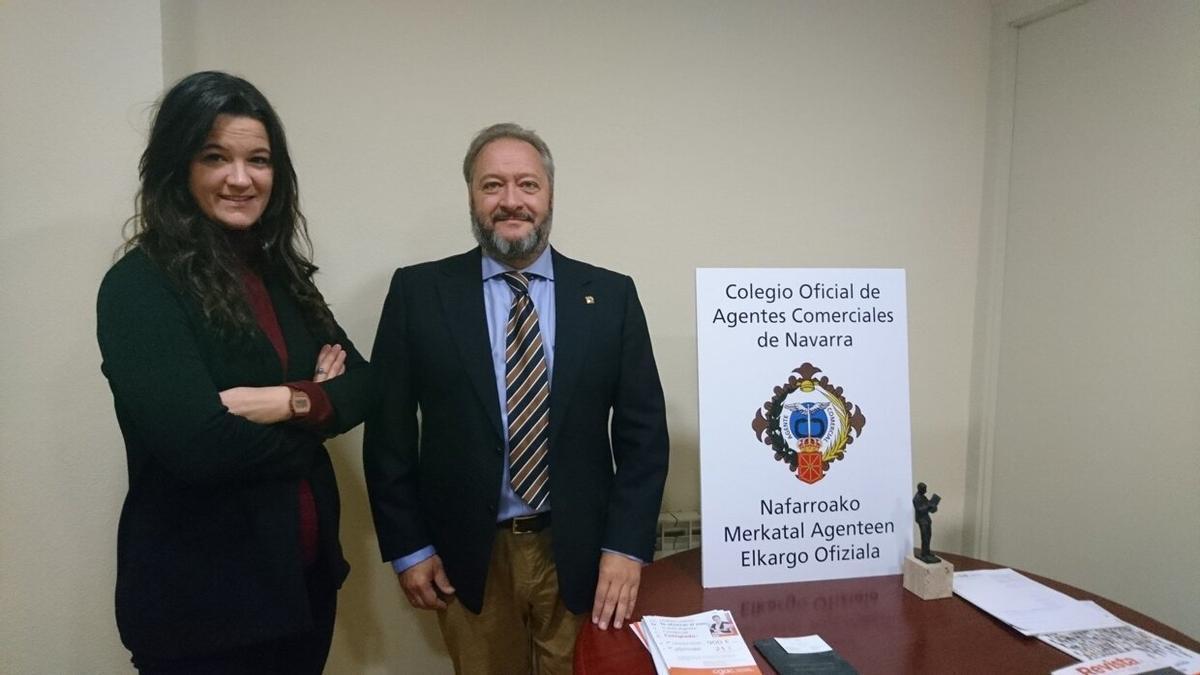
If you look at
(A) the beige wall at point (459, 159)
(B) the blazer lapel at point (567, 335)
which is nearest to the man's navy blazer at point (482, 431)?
(B) the blazer lapel at point (567, 335)

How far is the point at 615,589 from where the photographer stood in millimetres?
1401

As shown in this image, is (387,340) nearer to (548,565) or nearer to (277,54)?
(548,565)

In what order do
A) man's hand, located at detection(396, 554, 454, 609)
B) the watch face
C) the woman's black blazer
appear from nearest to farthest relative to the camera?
the woman's black blazer → the watch face → man's hand, located at detection(396, 554, 454, 609)

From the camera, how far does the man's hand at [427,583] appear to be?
59.8 inches

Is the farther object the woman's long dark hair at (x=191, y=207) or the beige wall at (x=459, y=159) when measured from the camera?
the beige wall at (x=459, y=159)

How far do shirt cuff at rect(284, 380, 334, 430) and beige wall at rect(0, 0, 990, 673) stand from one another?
77cm

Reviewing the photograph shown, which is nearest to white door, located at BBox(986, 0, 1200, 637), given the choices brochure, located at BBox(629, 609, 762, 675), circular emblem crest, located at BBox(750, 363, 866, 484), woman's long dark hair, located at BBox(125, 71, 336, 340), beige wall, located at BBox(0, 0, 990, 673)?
beige wall, located at BBox(0, 0, 990, 673)

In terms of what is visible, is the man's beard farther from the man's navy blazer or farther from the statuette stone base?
the statuette stone base

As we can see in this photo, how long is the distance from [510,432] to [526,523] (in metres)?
0.22

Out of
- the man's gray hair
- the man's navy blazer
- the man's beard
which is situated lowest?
the man's navy blazer

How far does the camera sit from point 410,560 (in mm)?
1523

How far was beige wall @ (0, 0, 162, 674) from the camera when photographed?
5.21ft

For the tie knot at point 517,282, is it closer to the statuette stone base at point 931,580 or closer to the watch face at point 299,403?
the watch face at point 299,403

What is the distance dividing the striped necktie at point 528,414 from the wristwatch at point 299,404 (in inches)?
16.8
